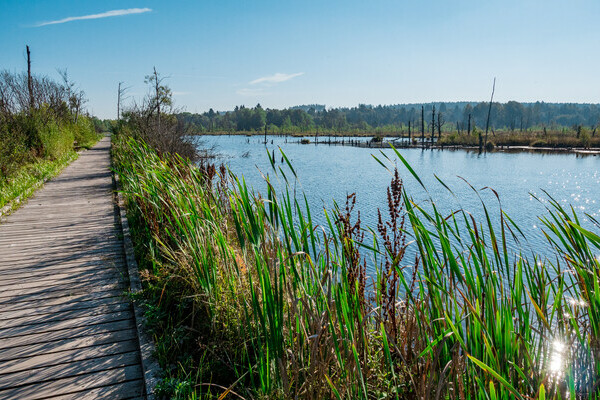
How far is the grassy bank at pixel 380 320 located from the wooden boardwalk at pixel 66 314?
11.1 inches

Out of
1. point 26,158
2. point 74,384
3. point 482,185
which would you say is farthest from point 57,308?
point 482,185

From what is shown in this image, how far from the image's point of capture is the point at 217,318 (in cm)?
281

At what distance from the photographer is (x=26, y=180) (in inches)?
350

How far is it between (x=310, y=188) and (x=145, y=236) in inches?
541

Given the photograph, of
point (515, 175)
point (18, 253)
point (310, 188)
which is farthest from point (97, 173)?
point (515, 175)

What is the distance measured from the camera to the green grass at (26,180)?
7.31m

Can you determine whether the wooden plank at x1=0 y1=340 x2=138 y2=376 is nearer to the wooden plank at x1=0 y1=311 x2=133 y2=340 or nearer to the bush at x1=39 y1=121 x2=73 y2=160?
the wooden plank at x1=0 y1=311 x2=133 y2=340

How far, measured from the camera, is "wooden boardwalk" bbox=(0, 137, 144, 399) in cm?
231

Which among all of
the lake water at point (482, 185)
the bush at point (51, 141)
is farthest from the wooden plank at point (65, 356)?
the bush at point (51, 141)

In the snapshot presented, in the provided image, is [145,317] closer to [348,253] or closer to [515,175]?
[348,253]

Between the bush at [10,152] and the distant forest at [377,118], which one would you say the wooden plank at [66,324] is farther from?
the distant forest at [377,118]

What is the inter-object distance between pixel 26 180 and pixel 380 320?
9920 mm

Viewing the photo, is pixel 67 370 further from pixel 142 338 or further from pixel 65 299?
pixel 65 299

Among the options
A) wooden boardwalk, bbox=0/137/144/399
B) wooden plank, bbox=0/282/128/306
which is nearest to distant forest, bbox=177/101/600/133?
wooden boardwalk, bbox=0/137/144/399
